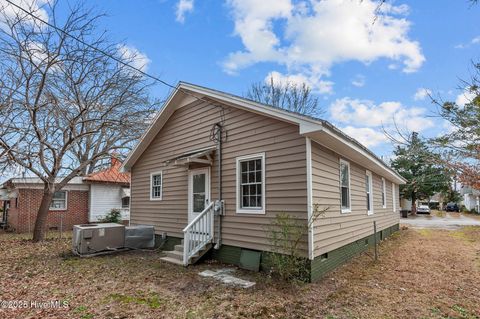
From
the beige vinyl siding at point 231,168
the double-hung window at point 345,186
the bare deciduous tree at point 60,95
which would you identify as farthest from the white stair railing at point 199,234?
the bare deciduous tree at point 60,95

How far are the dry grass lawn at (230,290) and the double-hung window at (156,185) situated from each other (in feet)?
8.66

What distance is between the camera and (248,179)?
746 centimetres

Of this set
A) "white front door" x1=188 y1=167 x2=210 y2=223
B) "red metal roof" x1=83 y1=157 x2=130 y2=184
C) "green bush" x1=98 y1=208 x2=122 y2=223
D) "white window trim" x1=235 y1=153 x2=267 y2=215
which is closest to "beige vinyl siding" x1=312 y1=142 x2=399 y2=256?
"white window trim" x1=235 y1=153 x2=267 y2=215

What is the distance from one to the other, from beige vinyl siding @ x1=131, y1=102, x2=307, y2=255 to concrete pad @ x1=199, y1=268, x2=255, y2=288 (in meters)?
0.73

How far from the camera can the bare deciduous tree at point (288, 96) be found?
84.9 feet

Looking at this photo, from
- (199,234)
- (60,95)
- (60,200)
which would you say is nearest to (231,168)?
(199,234)

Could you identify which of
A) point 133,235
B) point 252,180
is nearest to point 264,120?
point 252,180

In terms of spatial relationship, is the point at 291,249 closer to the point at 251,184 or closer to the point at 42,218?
the point at 251,184

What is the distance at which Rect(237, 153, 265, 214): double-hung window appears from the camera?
279 inches

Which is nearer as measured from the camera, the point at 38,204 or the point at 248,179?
the point at 248,179

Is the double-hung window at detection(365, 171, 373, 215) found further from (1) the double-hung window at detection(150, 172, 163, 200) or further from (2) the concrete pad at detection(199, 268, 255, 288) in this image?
(1) the double-hung window at detection(150, 172, 163, 200)

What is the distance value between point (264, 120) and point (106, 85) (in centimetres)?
762

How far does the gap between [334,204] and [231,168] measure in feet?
9.02

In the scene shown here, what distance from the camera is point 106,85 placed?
11680 mm
